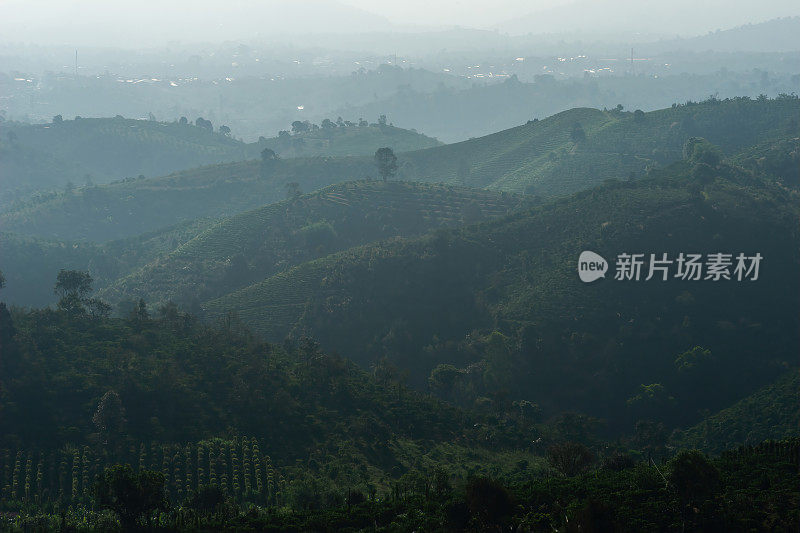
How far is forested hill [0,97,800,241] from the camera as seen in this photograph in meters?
147

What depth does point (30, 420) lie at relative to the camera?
49281mm

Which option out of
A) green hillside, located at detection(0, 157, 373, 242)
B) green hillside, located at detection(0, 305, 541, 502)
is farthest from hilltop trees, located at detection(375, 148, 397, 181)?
green hillside, located at detection(0, 305, 541, 502)

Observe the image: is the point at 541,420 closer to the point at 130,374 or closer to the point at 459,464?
the point at 459,464

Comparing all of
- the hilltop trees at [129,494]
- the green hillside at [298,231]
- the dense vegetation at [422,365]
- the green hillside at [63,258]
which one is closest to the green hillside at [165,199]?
the green hillside at [63,258]

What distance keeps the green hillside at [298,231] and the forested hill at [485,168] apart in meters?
26.7

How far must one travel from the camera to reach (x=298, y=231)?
397 feet

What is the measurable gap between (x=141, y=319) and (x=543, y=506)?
5068 cm

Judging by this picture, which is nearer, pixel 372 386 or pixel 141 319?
pixel 372 386

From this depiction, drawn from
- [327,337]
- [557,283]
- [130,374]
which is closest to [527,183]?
[557,283]

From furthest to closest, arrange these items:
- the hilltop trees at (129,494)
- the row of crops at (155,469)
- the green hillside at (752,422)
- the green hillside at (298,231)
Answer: the green hillside at (298,231)
the green hillside at (752,422)
the row of crops at (155,469)
the hilltop trees at (129,494)

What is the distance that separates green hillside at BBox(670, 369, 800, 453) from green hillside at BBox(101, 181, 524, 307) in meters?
64.8

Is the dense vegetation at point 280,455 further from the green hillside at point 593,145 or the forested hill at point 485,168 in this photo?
the green hillside at point 593,145

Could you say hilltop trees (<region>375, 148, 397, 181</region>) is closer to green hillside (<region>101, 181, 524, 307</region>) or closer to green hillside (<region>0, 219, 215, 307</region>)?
green hillside (<region>101, 181, 524, 307</region>)

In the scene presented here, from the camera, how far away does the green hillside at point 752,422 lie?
185 ft
